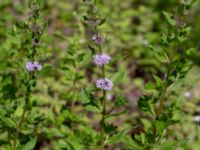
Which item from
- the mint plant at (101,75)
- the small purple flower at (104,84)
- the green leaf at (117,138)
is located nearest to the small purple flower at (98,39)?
the mint plant at (101,75)

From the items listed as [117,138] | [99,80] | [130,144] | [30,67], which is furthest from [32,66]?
[130,144]

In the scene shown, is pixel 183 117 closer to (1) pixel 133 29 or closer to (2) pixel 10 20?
(1) pixel 133 29

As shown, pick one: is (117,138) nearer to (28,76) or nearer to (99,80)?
(99,80)

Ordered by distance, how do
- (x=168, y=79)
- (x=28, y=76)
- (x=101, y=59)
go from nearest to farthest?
(x=101, y=59)
(x=28, y=76)
(x=168, y=79)

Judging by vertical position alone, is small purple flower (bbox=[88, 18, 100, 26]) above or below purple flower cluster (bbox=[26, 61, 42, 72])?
above

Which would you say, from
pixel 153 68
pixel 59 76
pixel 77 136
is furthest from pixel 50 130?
pixel 153 68

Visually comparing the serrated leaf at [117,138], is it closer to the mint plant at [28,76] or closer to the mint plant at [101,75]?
the mint plant at [101,75]

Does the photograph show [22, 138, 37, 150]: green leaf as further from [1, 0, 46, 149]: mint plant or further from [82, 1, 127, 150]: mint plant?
[82, 1, 127, 150]: mint plant

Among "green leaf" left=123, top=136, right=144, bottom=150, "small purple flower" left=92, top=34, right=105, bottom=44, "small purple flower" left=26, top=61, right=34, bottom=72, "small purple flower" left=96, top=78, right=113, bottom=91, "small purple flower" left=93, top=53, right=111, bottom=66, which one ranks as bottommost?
"green leaf" left=123, top=136, right=144, bottom=150

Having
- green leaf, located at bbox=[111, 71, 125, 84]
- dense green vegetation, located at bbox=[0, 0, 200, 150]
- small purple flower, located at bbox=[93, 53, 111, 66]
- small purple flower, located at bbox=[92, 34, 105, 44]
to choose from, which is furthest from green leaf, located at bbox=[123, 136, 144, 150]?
small purple flower, located at bbox=[92, 34, 105, 44]
